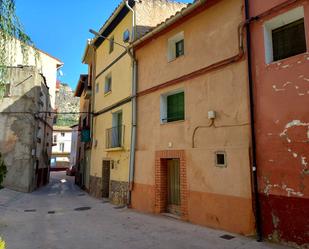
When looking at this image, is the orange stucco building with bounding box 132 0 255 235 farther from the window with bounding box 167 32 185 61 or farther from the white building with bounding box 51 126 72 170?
the white building with bounding box 51 126 72 170

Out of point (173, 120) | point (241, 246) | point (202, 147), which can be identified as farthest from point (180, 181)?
point (241, 246)

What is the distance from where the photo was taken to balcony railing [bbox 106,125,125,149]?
12.4 meters

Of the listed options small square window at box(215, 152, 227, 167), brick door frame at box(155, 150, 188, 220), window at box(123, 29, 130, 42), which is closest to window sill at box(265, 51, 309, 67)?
small square window at box(215, 152, 227, 167)

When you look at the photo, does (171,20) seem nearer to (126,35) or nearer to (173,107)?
(173,107)

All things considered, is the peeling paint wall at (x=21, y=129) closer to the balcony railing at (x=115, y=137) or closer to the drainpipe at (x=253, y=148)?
the balcony railing at (x=115, y=137)

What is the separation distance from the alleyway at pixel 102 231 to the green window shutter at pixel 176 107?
3.40 meters

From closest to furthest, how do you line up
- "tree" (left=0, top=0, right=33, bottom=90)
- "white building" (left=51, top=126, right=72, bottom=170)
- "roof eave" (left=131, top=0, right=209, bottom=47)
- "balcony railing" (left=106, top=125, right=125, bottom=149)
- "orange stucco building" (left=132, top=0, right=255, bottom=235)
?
"tree" (left=0, top=0, right=33, bottom=90) → "orange stucco building" (left=132, top=0, right=255, bottom=235) → "roof eave" (left=131, top=0, right=209, bottom=47) → "balcony railing" (left=106, top=125, right=125, bottom=149) → "white building" (left=51, top=126, right=72, bottom=170)

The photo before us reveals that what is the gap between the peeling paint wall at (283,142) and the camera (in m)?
5.63

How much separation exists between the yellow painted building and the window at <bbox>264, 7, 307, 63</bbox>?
6.40 m

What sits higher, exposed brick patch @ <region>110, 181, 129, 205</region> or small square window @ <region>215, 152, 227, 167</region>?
small square window @ <region>215, 152, 227, 167</region>

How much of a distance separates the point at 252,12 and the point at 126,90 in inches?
265

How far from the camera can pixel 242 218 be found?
6719mm

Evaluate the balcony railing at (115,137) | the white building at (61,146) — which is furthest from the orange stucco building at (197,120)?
the white building at (61,146)

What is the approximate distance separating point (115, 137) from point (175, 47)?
202 inches
